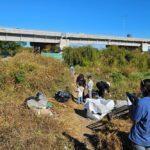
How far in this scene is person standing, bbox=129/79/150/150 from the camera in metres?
5.44

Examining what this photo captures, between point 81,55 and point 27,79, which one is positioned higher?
point 27,79

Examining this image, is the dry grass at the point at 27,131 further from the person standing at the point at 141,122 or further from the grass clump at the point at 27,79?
the grass clump at the point at 27,79

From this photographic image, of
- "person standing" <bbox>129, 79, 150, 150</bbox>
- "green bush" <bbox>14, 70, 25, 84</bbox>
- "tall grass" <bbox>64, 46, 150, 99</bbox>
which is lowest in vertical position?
"tall grass" <bbox>64, 46, 150, 99</bbox>

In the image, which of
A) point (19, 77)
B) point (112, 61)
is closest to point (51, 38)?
point (112, 61)

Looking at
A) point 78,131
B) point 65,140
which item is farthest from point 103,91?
point 65,140

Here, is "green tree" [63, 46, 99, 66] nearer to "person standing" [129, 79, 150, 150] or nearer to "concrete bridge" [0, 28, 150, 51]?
"concrete bridge" [0, 28, 150, 51]

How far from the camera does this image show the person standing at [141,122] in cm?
544

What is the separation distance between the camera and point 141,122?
18.2 feet

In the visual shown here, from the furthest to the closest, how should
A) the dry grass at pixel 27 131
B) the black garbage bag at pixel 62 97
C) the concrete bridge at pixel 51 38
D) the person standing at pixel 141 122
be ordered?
the concrete bridge at pixel 51 38
the black garbage bag at pixel 62 97
the dry grass at pixel 27 131
the person standing at pixel 141 122

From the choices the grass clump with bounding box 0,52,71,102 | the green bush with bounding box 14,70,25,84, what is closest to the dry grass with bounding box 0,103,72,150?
the grass clump with bounding box 0,52,71,102

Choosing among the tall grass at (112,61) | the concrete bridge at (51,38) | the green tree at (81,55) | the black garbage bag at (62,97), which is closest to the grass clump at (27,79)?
the black garbage bag at (62,97)

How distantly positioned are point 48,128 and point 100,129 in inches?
48.1

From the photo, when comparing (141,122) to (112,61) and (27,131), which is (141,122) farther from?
(112,61)

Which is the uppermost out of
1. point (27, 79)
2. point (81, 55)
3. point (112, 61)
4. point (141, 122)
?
point (141, 122)
